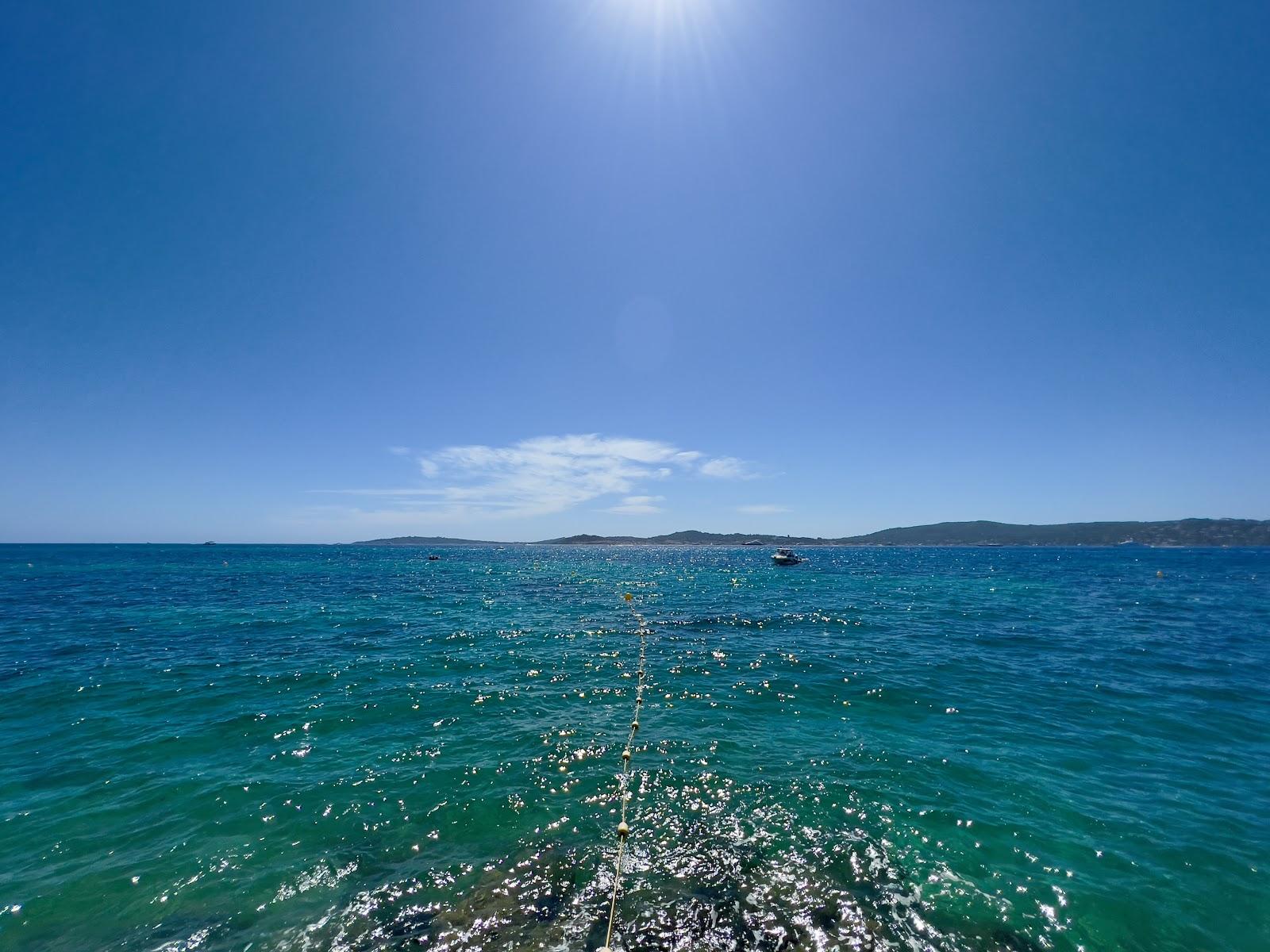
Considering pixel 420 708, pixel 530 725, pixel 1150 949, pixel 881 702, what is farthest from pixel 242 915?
pixel 881 702

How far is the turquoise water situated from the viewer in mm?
7043

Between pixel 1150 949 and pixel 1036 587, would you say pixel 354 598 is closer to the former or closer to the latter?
pixel 1150 949

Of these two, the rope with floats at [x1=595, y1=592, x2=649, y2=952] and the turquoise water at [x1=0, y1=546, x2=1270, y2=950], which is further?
the turquoise water at [x1=0, y1=546, x2=1270, y2=950]

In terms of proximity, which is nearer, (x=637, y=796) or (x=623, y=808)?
(x=623, y=808)

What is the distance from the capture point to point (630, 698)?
639 inches

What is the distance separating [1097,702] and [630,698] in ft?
48.0

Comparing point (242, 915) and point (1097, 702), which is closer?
point (242, 915)

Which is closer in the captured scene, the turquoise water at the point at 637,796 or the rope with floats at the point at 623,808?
the rope with floats at the point at 623,808

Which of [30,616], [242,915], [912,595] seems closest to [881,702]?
[242,915]

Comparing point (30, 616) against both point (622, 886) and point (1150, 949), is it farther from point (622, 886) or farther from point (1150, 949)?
point (1150, 949)

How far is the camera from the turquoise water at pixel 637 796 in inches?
277

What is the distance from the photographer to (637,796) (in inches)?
396

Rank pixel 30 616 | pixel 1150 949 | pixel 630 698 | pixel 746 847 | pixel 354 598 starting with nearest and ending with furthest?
1. pixel 1150 949
2. pixel 746 847
3. pixel 630 698
4. pixel 30 616
5. pixel 354 598

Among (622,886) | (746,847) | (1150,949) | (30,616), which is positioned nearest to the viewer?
(1150,949)
